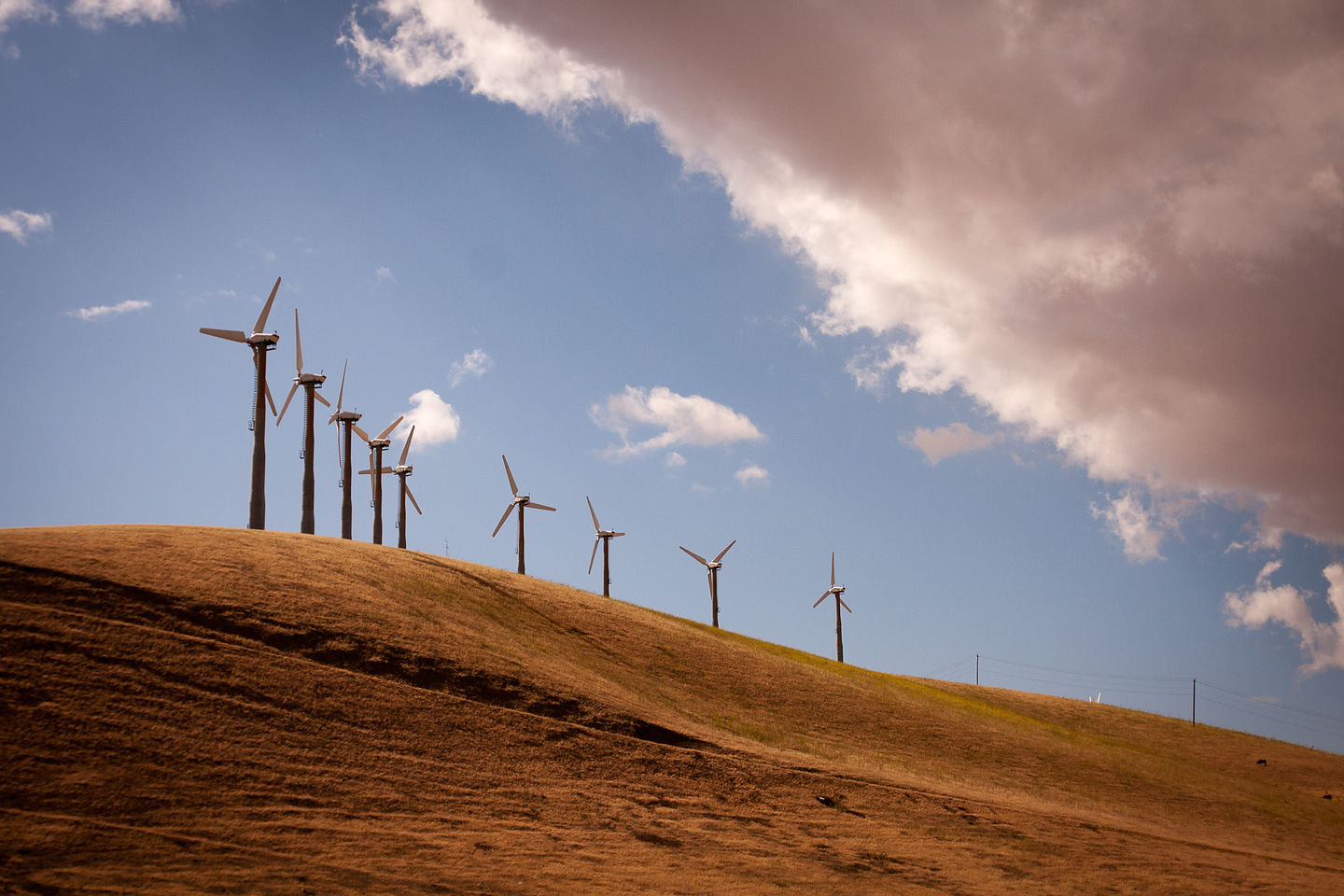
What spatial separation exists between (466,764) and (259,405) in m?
36.1

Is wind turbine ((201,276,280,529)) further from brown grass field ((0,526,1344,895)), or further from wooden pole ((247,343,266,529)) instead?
brown grass field ((0,526,1344,895))

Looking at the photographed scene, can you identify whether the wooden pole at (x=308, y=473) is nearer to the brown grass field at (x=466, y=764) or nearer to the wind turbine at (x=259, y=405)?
the wind turbine at (x=259, y=405)

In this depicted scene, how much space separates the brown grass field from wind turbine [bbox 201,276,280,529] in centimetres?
1313

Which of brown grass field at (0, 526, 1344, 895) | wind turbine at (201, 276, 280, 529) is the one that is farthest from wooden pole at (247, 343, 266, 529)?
brown grass field at (0, 526, 1344, 895)

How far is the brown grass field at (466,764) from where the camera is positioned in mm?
16484

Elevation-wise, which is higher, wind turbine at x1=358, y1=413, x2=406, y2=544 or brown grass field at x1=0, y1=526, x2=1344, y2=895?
wind turbine at x1=358, y1=413, x2=406, y2=544

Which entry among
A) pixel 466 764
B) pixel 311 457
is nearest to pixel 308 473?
pixel 311 457

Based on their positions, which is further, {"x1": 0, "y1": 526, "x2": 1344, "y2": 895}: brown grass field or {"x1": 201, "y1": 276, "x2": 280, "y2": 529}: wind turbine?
{"x1": 201, "y1": 276, "x2": 280, "y2": 529}: wind turbine

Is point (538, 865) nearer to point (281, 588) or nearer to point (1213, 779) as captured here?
point (281, 588)

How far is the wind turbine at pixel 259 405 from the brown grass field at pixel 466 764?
517 inches

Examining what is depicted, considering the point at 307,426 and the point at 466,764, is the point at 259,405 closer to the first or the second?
the point at 307,426

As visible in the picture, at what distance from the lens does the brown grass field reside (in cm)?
1648

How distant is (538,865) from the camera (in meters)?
17.9

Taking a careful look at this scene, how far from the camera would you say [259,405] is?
5119 cm
